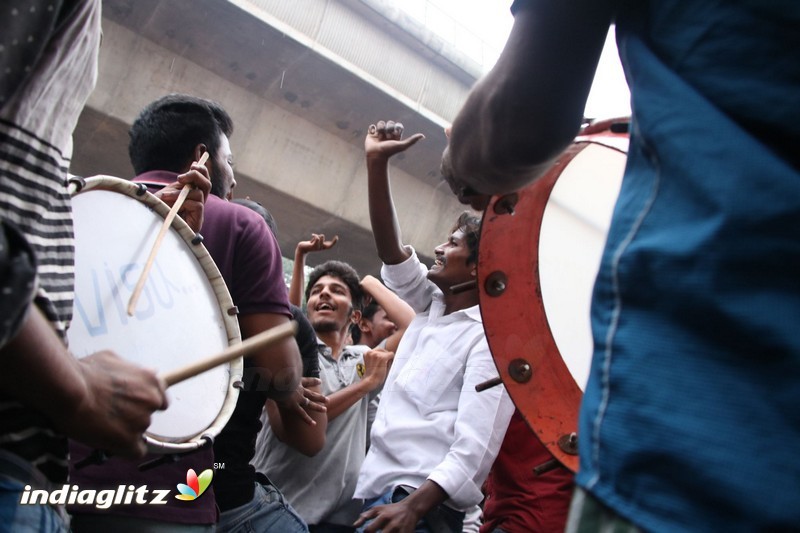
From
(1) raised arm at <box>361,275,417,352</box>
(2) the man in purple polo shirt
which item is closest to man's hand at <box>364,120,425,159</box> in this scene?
(2) the man in purple polo shirt

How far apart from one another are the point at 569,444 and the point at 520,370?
20cm

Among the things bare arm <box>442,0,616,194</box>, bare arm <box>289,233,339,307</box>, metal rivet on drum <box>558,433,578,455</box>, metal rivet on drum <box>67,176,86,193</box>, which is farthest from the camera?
bare arm <box>289,233,339,307</box>

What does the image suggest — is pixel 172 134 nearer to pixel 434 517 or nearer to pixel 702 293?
pixel 434 517

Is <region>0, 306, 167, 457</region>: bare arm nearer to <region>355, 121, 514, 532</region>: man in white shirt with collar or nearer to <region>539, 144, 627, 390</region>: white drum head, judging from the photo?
<region>539, 144, 627, 390</region>: white drum head

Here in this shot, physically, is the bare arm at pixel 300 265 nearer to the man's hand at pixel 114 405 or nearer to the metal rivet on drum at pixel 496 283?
the metal rivet on drum at pixel 496 283

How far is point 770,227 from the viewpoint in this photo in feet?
1.98

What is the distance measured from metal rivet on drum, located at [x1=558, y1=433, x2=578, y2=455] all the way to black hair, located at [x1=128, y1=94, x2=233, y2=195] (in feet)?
4.72

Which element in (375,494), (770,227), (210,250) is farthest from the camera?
(375,494)

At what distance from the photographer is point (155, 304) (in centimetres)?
150

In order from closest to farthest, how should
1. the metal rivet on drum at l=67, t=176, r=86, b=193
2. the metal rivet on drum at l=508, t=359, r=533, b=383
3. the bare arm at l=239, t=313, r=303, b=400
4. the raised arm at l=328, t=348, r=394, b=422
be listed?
the metal rivet on drum at l=67, t=176, r=86, b=193, the metal rivet on drum at l=508, t=359, r=533, b=383, the bare arm at l=239, t=313, r=303, b=400, the raised arm at l=328, t=348, r=394, b=422

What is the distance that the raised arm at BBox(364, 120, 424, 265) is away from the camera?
2.54 metres

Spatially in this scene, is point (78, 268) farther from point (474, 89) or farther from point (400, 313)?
point (400, 313)

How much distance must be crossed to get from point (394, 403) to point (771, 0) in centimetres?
207

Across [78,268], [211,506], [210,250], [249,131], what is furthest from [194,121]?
[249,131]
